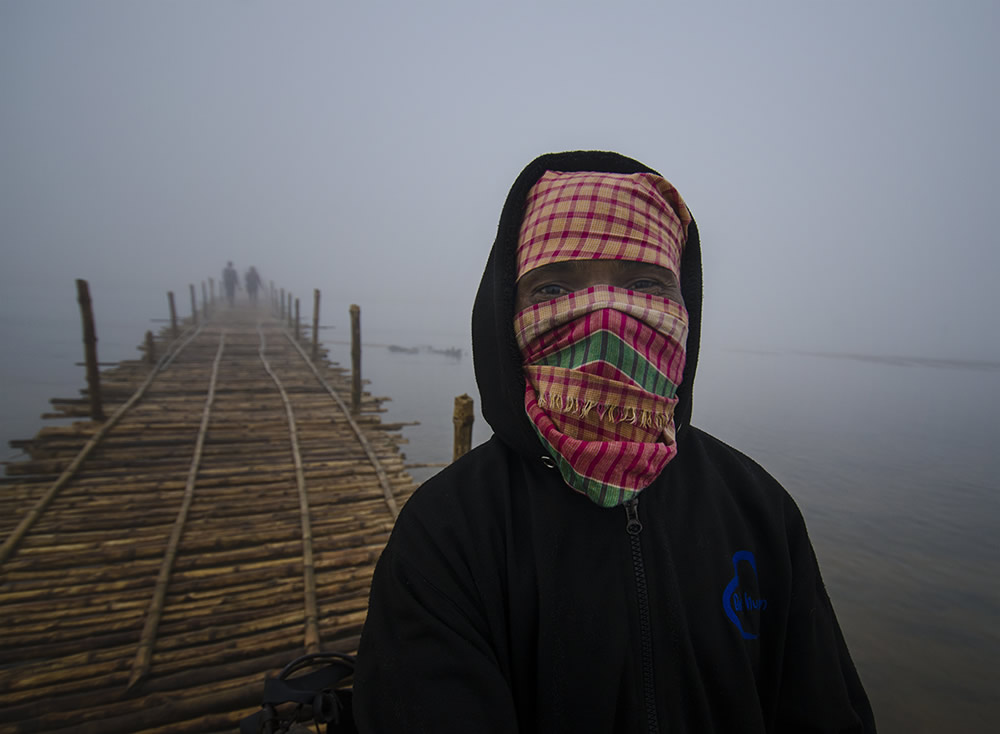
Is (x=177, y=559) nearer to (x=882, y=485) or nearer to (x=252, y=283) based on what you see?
(x=882, y=485)

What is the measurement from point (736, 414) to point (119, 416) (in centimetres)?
2733

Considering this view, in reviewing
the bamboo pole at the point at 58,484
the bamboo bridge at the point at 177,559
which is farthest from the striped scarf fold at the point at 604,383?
the bamboo pole at the point at 58,484

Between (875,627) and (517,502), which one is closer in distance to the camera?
(517,502)

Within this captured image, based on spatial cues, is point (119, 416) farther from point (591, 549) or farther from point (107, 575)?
point (591, 549)

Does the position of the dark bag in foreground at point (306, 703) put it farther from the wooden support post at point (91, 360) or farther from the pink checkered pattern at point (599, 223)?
the wooden support post at point (91, 360)

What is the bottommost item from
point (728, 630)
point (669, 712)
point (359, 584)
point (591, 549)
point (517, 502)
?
point (359, 584)

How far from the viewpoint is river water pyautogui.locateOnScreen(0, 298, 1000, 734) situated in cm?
732

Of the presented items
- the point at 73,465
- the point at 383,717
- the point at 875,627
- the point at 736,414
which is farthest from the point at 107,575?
the point at 736,414

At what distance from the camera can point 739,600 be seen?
1355 millimetres

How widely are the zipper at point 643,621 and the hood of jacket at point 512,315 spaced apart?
1.12 feet

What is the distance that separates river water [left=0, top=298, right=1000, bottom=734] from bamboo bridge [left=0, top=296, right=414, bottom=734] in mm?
8162

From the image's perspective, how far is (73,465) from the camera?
5.94m

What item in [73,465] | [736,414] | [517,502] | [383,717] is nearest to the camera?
[383,717]

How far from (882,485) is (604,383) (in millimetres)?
20033
